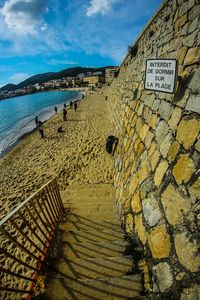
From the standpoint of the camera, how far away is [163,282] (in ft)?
6.32

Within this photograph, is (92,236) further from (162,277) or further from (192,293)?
(192,293)

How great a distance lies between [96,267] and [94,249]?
0.43 metres

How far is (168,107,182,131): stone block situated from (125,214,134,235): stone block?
178 centimetres

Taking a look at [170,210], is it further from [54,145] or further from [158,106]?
[54,145]

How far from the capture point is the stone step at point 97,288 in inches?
89.6

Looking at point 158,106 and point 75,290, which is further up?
point 158,106

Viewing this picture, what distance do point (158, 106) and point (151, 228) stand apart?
79.7 inches

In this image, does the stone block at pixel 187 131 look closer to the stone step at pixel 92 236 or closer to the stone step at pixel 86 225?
the stone step at pixel 92 236

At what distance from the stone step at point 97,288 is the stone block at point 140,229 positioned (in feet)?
1.54

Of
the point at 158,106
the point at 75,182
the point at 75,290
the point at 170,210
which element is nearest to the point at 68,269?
the point at 75,290

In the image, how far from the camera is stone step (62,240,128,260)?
303 centimetres

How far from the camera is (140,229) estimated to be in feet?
9.07

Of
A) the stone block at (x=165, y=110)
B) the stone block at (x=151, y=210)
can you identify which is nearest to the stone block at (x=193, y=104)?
the stone block at (x=165, y=110)

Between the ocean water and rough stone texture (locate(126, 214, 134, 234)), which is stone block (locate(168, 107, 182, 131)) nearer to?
rough stone texture (locate(126, 214, 134, 234))
